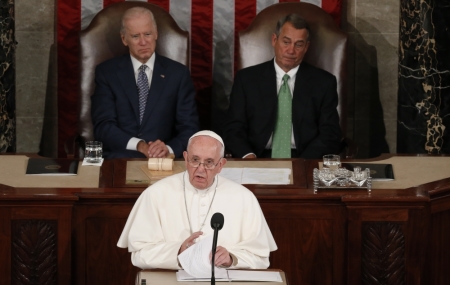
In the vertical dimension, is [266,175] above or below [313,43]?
below

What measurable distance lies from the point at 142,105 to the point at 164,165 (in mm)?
1425

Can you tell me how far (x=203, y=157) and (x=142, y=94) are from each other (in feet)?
8.31

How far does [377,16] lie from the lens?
25.3ft

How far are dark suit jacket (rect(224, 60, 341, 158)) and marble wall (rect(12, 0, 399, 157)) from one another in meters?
1.06

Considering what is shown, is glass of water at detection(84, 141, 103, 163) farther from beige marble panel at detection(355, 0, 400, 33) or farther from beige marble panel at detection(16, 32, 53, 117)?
beige marble panel at detection(355, 0, 400, 33)

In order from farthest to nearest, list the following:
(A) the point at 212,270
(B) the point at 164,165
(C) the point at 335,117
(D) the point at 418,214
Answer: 1. (C) the point at 335,117
2. (B) the point at 164,165
3. (D) the point at 418,214
4. (A) the point at 212,270

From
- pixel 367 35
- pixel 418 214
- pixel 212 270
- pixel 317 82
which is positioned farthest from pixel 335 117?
pixel 212 270

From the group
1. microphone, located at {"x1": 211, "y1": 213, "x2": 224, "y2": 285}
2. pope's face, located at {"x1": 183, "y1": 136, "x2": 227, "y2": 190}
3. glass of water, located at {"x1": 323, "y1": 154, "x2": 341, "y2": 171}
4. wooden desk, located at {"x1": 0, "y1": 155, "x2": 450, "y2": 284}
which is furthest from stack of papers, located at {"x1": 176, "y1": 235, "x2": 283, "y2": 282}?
glass of water, located at {"x1": 323, "y1": 154, "x2": 341, "y2": 171}

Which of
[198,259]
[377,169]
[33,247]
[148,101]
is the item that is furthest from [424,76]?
[198,259]

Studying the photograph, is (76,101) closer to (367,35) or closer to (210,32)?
(210,32)

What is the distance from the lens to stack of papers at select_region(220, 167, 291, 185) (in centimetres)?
532

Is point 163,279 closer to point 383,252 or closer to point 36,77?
point 383,252

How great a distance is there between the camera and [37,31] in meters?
7.64

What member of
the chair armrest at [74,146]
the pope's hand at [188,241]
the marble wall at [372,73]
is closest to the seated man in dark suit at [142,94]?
the chair armrest at [74,146]
